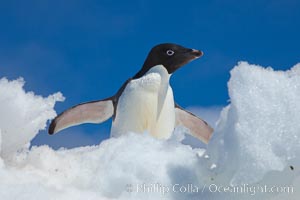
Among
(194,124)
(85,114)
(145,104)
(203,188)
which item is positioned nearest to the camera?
(203,188)

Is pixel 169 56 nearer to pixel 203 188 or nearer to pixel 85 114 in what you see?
pixel 85 114

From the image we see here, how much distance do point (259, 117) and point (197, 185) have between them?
0.32 m

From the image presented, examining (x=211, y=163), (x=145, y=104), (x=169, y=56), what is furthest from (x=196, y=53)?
(x=211, y=163)

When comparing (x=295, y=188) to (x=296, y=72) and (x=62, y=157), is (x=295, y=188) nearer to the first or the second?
(x=296, y=72)

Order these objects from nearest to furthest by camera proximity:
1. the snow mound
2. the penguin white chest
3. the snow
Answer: the snow < the snow mound < the penguin white chest

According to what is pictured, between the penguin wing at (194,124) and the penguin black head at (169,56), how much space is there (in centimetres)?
95

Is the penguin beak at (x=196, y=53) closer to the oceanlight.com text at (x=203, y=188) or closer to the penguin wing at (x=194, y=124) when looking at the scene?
the penguin wing at (x=194, y=124)

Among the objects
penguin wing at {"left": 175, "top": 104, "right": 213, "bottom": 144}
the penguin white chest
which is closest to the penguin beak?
the penguin white chest

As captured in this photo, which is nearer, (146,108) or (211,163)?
(211,163)

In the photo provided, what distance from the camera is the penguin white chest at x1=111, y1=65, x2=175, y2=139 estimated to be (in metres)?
4.92

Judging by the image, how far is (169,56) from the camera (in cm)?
562

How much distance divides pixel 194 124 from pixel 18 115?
456cm

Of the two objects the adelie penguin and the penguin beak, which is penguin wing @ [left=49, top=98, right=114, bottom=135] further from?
the penguin beak

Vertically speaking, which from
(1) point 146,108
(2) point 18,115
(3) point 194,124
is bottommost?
(2) point 18,115
